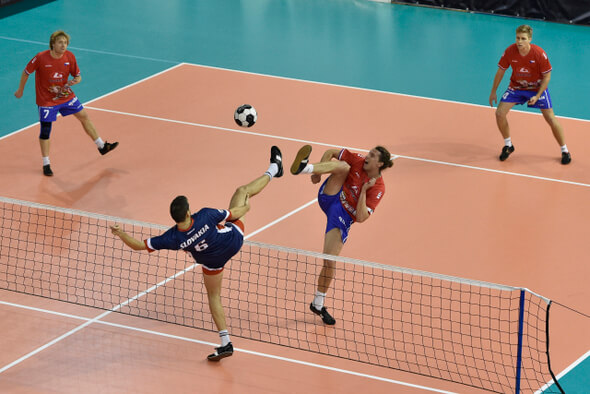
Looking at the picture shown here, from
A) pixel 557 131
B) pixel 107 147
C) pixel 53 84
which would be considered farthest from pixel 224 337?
pixel 557 131

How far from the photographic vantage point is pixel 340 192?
31.3 feet

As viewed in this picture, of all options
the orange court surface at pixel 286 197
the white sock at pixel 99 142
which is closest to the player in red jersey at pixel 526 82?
the orange court surface at pixel 286 197

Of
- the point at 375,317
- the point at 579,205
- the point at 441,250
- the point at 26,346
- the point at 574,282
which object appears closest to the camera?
the point at 26,346

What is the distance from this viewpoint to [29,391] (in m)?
8.43

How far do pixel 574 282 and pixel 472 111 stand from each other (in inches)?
237

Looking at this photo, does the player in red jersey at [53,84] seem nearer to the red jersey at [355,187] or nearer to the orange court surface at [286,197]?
the orange court surface at [286,197]

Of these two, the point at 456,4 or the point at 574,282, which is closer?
the point at 574,282

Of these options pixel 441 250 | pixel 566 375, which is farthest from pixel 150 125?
pixel 566 375

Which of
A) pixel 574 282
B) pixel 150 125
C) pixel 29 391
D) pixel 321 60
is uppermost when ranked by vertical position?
pixel 321 60

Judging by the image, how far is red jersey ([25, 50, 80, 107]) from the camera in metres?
12.5

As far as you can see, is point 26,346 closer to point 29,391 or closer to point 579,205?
point 29,391

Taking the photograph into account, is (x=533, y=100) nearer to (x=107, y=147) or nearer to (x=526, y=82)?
(x=526, y=82)

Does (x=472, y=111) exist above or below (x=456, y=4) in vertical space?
below

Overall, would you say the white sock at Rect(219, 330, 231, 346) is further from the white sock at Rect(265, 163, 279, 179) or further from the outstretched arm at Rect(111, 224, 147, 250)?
the white sock at Rect(265, 163, 279, 179)
